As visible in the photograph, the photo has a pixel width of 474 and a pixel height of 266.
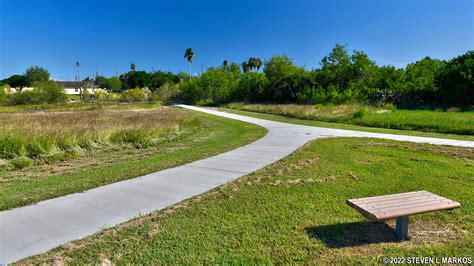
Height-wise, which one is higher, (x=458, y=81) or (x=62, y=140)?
(x=458, y=81)

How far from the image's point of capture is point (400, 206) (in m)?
3.74

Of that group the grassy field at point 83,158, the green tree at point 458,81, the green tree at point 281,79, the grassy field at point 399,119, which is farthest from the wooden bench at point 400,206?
the green tree at point 281,79

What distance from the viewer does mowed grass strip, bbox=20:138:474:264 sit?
10.7 ft

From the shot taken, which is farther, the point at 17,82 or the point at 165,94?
the point at 17,82

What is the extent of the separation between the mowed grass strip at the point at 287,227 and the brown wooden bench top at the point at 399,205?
1.21 feet

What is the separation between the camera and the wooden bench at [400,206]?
11.5ft

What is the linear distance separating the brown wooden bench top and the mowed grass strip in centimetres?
37

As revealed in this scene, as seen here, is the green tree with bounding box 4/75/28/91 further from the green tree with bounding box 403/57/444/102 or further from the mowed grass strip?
the mowed grass strip

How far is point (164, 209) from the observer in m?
4.52

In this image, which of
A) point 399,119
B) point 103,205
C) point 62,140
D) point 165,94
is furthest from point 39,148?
point 165,94

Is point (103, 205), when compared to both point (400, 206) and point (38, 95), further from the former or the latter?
point (38, 95)

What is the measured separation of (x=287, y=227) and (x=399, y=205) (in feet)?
4.82

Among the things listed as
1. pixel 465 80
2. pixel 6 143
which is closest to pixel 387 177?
pixel 6 143

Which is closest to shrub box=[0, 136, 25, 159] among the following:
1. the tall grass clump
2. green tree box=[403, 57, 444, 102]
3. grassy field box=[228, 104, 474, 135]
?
the tall grass clump
